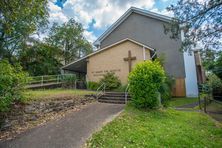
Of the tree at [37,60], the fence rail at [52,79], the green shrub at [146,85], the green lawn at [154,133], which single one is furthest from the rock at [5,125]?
the tree at [37,60]

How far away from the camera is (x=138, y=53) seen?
1363 cm

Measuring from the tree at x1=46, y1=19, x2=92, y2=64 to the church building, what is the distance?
24.6 ft

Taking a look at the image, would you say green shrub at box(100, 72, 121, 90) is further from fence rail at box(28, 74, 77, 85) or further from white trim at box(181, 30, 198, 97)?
white trim at box(181, 30, 198, 97)

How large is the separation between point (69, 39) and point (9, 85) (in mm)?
22099

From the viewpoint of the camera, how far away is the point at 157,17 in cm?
1825

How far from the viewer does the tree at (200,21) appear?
8484 mm

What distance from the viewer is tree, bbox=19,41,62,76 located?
2150 centimetres

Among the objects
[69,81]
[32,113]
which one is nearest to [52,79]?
[69,81]

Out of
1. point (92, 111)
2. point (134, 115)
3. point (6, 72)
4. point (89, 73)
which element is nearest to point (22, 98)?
point (6, 72)

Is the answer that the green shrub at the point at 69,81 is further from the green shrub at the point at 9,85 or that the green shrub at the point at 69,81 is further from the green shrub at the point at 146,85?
the green shrub at the point at 146,85

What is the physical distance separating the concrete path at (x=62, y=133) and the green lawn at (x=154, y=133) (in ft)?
1.86

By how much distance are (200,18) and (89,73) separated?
1105cm

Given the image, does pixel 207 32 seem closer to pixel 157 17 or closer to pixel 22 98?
pixel 157 17

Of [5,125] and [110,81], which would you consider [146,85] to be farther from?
[5,125]
